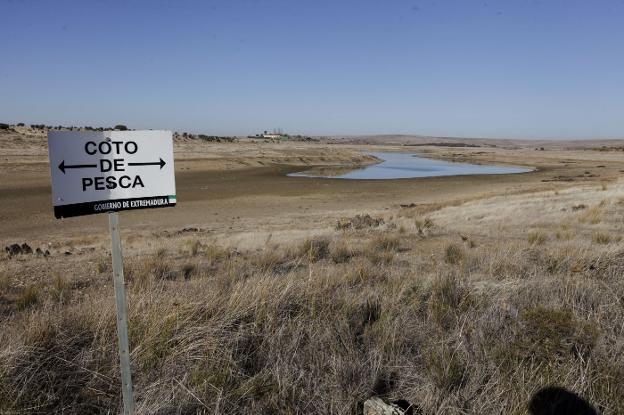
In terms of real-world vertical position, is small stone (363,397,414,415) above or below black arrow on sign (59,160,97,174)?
below

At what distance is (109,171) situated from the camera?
9.36 ft

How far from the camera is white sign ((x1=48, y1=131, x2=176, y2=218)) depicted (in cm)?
269

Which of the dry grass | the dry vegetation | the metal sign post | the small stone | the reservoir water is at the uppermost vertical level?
the metal sign post

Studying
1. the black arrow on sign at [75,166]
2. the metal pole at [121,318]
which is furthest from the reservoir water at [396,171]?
the black arrow on sign at [75,166]

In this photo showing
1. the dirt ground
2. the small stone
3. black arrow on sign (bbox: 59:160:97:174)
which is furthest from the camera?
the dirt ground

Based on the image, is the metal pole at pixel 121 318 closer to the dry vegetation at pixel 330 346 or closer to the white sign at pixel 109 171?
the white sign at pixel 109 171

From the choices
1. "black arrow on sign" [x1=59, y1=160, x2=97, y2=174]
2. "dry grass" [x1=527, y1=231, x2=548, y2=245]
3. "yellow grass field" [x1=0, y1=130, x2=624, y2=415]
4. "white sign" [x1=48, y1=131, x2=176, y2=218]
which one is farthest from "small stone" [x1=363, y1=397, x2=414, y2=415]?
"dry grass" [x1=527, y1=231, x2=548, y2=245]

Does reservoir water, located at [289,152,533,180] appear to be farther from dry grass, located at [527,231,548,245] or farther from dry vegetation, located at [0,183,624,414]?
dry vegetation, located at [0,183,624,414]

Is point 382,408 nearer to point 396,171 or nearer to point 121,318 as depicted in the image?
point 121,318

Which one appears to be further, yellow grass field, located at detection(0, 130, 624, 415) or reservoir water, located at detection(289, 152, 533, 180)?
reservoir water, located at detection(289, 152, 533, 180)

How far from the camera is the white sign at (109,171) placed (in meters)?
2.69

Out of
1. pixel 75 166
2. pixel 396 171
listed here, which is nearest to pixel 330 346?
pixel 75 166

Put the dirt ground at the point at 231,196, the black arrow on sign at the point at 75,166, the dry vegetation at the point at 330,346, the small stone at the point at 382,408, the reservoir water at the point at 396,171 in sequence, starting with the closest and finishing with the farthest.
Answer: the black arrow on sign at the point at 75,166
the small stone at the point at 382,408
the dry vegetation at the point at 330,346
the dirt ground at the point at 231,196
the reservoir water at the point at 396,171

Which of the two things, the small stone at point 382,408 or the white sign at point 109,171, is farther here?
the small stone at point 382,408
